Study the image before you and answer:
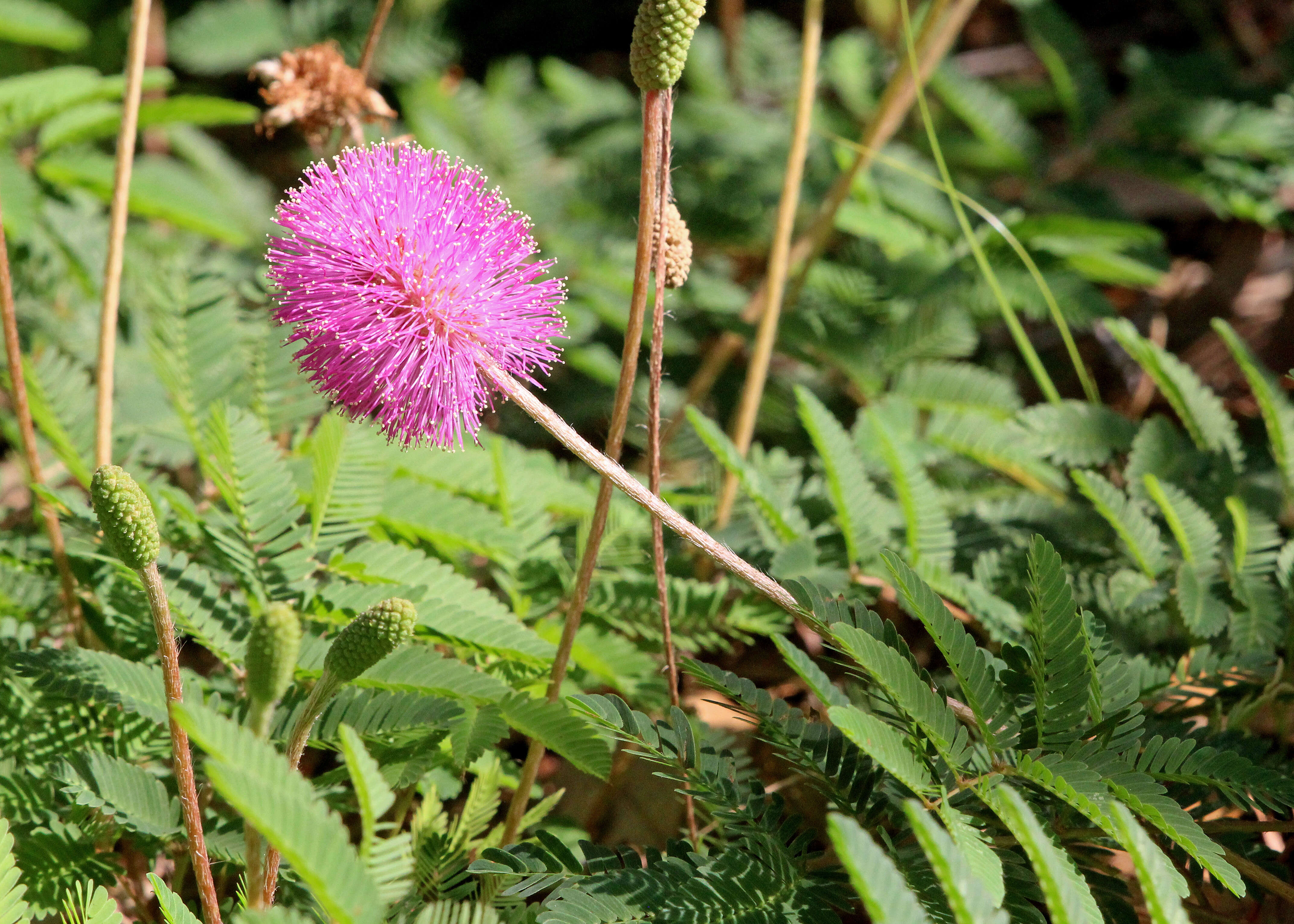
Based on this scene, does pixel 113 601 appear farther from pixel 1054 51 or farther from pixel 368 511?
pixel 1054 51

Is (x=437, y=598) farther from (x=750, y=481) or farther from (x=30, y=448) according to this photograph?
(x=30, y=448)

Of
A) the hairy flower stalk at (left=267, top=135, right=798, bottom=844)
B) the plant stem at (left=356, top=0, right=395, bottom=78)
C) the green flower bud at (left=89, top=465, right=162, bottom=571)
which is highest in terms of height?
the plant stem at (left=356, top=0, right=395, bottom=78)

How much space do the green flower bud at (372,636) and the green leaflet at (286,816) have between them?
0.49ft

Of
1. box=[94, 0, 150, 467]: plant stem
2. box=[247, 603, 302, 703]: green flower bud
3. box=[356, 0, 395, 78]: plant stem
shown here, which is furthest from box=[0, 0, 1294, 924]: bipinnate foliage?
box=[356, 0, 395, 78]: plant stem

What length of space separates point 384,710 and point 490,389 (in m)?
0.51

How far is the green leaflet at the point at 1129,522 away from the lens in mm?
2012

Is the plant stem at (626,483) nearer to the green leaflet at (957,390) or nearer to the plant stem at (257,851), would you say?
the plant stem at (257,851)

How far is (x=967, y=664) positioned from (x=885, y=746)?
0.66ft

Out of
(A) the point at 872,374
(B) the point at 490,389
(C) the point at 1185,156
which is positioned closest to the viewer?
(B) the point at 490,389

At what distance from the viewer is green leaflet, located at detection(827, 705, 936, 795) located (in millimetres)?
1264

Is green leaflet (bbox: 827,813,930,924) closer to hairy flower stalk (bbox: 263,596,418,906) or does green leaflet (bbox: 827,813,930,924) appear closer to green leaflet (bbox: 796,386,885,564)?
hairy flower stalk (bbox: 263,596,418,906)

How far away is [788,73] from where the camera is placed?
12.7 feet

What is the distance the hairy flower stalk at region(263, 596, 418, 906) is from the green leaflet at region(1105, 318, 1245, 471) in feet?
5.75

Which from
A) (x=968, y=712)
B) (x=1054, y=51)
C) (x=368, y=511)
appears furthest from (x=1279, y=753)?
(x=1054, y=51)
